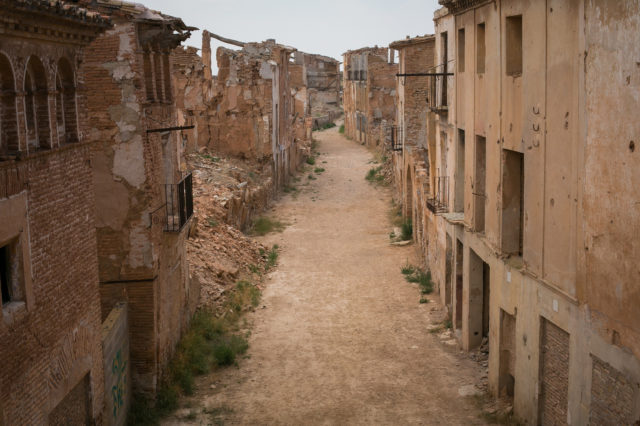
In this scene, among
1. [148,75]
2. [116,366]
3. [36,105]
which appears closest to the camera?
[36,105]

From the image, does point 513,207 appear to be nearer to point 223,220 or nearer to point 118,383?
point 118,383

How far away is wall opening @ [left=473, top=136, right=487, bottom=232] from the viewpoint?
16.5 m

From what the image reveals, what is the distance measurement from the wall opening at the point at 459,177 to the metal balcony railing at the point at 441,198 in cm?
86

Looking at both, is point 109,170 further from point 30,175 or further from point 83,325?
point 30,175

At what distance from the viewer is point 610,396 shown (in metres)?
10.5

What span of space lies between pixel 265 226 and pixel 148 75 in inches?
662

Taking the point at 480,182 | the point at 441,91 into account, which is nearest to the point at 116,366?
the point at 480,182

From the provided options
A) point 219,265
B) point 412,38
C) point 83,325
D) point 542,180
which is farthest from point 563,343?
point 412,38

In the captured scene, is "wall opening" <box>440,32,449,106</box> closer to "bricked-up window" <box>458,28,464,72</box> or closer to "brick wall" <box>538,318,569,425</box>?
"bricked-up window" <box>458,28,464,72</box>

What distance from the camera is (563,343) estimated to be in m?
12.1

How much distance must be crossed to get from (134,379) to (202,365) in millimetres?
2286

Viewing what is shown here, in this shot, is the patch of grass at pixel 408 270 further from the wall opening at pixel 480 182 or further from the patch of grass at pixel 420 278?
the wall opening at pixel 480 182

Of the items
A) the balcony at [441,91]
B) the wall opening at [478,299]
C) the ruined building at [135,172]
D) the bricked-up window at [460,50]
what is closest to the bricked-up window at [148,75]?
the ruined building at [135,172]

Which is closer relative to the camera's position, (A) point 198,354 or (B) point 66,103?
(B) point 66,103
